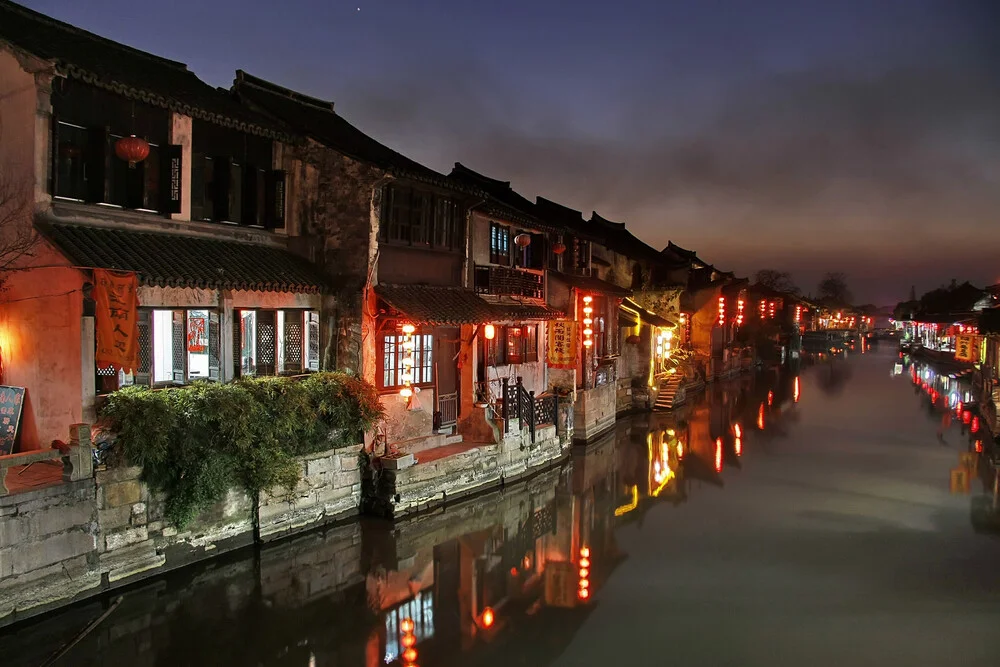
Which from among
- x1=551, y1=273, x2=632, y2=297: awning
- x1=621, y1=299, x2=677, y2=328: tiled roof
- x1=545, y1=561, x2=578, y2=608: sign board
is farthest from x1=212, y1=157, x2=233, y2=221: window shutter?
x1=621, y1=299, x2=677, y2=328: tiled roof

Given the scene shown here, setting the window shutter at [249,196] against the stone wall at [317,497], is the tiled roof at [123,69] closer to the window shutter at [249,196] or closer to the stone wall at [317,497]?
the window shutter at [249,196]

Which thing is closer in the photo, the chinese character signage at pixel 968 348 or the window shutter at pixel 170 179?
the window shutter at pixel 170 179

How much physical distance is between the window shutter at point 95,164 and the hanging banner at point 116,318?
2000 mm

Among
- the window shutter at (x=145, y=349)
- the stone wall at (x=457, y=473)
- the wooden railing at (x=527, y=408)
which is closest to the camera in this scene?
the window shutter at (x=145, y=349)

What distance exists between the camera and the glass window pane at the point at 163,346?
12.6 metres

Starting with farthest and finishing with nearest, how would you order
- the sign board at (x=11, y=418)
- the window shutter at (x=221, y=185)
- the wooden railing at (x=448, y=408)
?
the wooden railing at (x=448, y=408) → the window shutter at (x=221, y=185) → the sign board at (x=11, y=418)

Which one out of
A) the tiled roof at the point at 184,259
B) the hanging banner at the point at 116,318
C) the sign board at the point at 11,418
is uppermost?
the tiled roof at the point at 184,259

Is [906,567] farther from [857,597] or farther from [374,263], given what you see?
[374,263]

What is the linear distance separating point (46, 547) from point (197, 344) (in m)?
4.63

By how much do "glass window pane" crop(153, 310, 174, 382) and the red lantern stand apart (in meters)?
2.82

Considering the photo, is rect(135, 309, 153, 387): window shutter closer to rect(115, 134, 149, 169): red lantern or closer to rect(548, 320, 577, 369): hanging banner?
rect(115, 134, 149, 169): red lantern

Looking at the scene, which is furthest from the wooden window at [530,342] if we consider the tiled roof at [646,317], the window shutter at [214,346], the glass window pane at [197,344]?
the glass window pane at [197,344]

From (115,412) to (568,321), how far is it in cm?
1610

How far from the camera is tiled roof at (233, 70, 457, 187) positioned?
16.0 m
